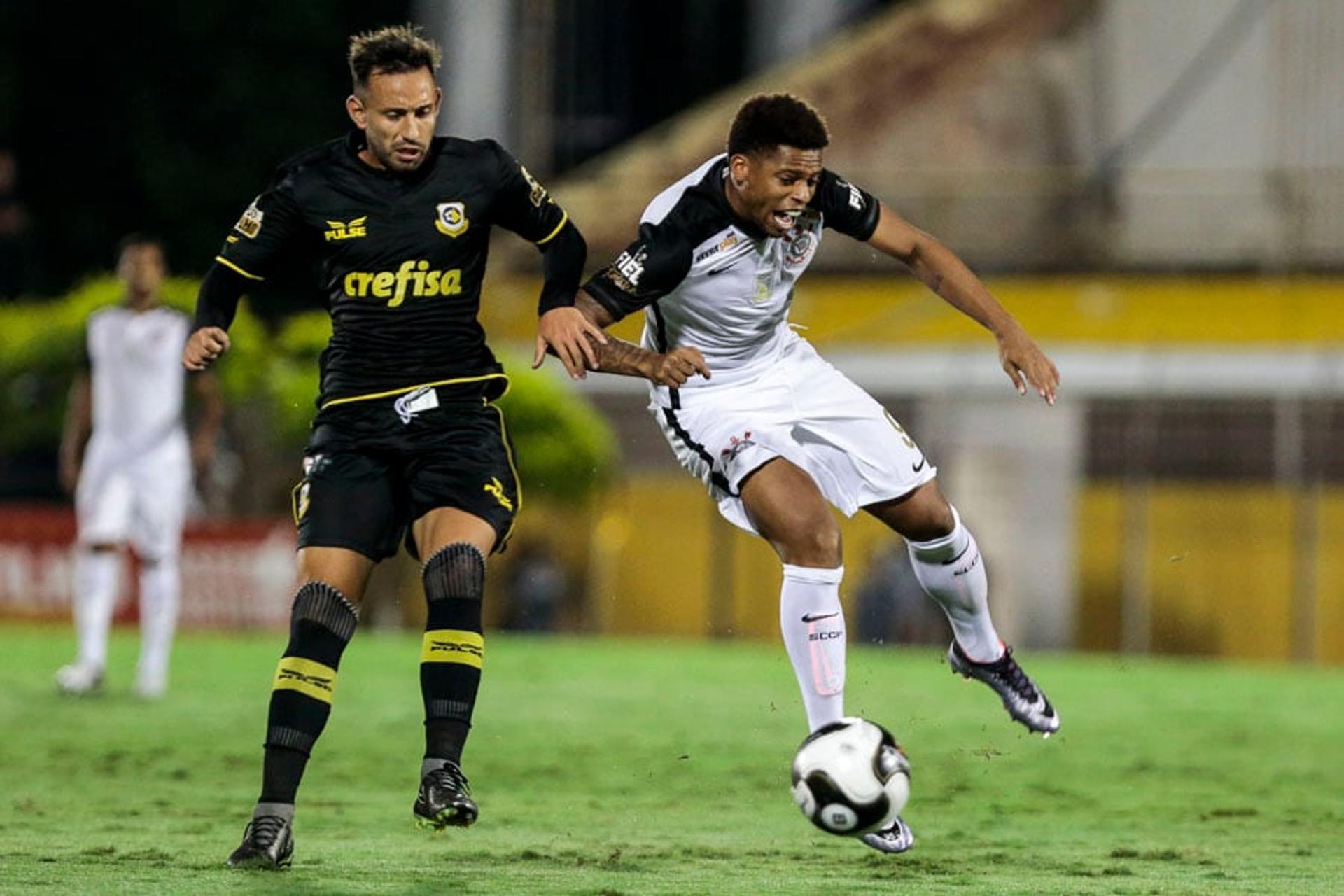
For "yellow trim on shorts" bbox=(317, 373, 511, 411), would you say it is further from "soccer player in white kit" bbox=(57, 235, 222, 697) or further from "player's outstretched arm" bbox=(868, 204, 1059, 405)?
"soccer player in white kit" bbox=(57, 235, 222, 697)

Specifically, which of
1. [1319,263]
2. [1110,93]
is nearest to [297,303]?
[1110,93]

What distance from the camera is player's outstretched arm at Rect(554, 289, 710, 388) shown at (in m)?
Result: 7.85

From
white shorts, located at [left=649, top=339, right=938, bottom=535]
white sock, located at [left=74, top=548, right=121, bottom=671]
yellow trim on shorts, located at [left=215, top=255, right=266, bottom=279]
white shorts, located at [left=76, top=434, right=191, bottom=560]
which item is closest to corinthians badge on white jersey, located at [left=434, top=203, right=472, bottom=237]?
yellow trim on shorts, located at [left=215, top=255, right=266, bottom=279]

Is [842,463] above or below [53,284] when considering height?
below

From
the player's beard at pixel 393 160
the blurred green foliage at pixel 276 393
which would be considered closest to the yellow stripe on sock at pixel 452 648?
the player's beard at pixel 393 160

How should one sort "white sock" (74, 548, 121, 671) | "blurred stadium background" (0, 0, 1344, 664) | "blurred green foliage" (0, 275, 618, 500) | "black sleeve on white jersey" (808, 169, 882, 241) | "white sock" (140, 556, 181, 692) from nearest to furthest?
"black sleeve on white jersey" (808, 169, 882, 241) → "white sock" (140, 556, 181, 692) → "white sock" (74, 548, 121, 671) → "blurred stadium background" (0, 0, 1344, 664) → "blurred green foliage" (0, 275, 618, 500)

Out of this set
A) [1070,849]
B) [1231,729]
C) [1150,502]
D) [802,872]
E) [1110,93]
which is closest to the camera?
[802,872]

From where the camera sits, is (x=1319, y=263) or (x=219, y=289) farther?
(x=1319, y=263)

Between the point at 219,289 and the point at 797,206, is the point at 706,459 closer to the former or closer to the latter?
the point at 797,206

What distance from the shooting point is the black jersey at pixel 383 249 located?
800 centimetres

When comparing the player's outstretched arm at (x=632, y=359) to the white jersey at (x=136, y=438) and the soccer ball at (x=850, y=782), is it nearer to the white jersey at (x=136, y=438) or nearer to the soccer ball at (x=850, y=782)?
the soccer ball at (x=850, y=782)

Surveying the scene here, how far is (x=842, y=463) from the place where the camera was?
28.7ft

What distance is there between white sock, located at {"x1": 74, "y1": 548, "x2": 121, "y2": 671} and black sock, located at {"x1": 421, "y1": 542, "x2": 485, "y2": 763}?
23.4 ft

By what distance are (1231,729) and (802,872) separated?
21.9 ft
